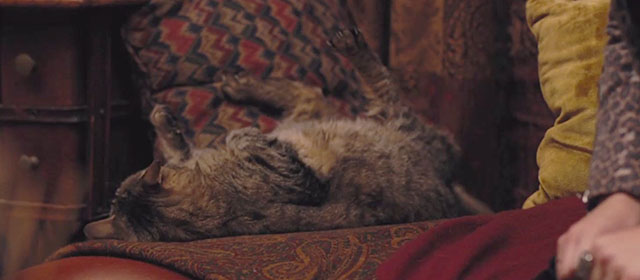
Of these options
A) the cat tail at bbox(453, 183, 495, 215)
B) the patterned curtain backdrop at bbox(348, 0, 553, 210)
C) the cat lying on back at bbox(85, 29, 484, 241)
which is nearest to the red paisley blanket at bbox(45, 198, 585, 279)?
the cat lying on back at bbox(85, 29, 484, 241)

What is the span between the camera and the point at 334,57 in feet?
7.95

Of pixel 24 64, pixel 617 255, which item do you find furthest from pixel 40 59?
pixel 617 255

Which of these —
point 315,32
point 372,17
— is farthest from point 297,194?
point 372,17

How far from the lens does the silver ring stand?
2.37 ft

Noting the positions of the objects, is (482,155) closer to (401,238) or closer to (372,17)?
(372,17)

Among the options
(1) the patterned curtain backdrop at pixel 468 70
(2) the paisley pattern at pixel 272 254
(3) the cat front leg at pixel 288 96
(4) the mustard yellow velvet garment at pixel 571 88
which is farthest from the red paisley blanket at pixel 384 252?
(1) the patterned curtain backdrop at pixel 468 70

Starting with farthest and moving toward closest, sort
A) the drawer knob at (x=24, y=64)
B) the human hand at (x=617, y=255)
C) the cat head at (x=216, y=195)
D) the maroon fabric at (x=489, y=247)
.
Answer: the drawer knob at (x=24, y=64)
the cat head at (x=216, y=195)
the maroon fabric at (x=489, y=247)
the human hand at (x=617, y=255)

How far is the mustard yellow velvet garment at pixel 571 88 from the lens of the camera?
1521mm

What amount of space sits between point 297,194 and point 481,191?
1431 millimetres

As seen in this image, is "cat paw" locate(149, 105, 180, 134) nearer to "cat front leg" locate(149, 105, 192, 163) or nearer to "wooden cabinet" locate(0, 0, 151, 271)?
"cat front leg" locate(149, 105, 192, 163)

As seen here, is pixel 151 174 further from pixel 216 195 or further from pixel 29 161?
pixel 29 161

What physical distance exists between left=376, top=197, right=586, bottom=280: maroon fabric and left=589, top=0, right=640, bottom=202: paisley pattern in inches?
9.5

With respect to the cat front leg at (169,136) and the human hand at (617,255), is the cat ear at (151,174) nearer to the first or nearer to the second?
the cat front leg at (169,136)

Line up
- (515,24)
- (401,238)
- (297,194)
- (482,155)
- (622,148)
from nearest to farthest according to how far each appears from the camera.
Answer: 1. (622,148)
2. (401,238)
3. (297,194)
4. (515,24)
5. (482,155)
